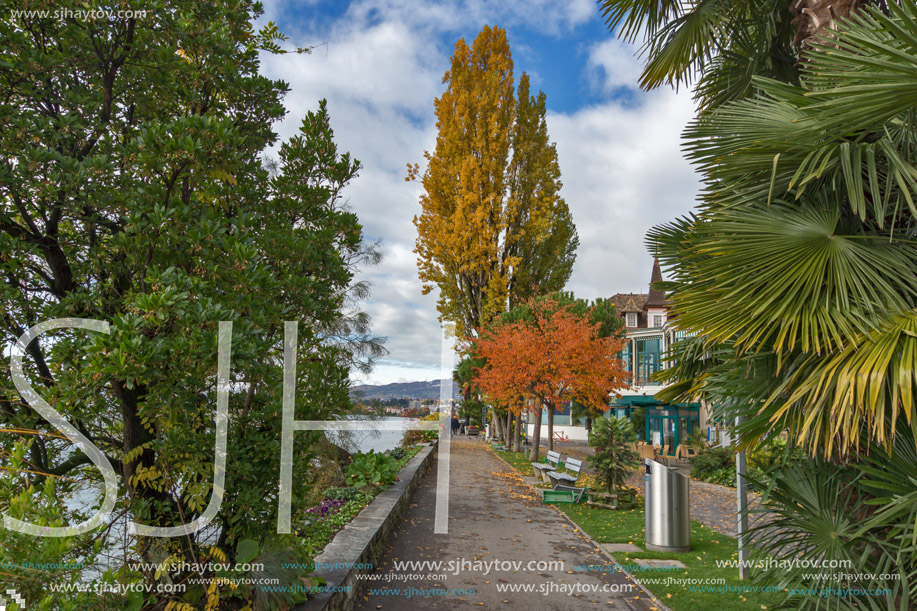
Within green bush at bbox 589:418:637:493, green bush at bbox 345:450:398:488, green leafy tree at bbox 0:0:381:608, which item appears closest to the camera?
Answer: green leafy tree at bbox 0:0:381:608

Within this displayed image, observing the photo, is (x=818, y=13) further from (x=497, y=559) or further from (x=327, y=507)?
(x=327, y=507)

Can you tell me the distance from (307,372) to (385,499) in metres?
5.24

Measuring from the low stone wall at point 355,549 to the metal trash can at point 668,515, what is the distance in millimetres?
3745

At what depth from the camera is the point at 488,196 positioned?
78.0 ft

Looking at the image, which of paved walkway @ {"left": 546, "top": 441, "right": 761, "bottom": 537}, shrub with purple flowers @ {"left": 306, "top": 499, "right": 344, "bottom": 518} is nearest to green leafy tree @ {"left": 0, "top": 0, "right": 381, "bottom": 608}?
shrub with purple flowers @ {"left": 306, "top": 499, "right": 344, "bottom": 518}

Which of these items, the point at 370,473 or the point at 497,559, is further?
the point at 370,473

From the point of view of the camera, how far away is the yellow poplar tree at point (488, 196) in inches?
934

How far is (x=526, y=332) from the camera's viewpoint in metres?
18.1

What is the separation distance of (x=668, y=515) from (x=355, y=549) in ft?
14.7

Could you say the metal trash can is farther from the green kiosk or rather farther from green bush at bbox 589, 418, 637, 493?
the green kiosk

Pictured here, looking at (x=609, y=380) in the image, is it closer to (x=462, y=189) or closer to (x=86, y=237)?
(x=462, y=189)

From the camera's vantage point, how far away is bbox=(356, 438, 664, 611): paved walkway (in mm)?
5387

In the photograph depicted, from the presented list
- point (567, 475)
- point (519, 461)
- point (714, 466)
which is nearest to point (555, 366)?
point (519, 461)

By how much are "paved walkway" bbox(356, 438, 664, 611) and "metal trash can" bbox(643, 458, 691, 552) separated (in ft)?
2.91
